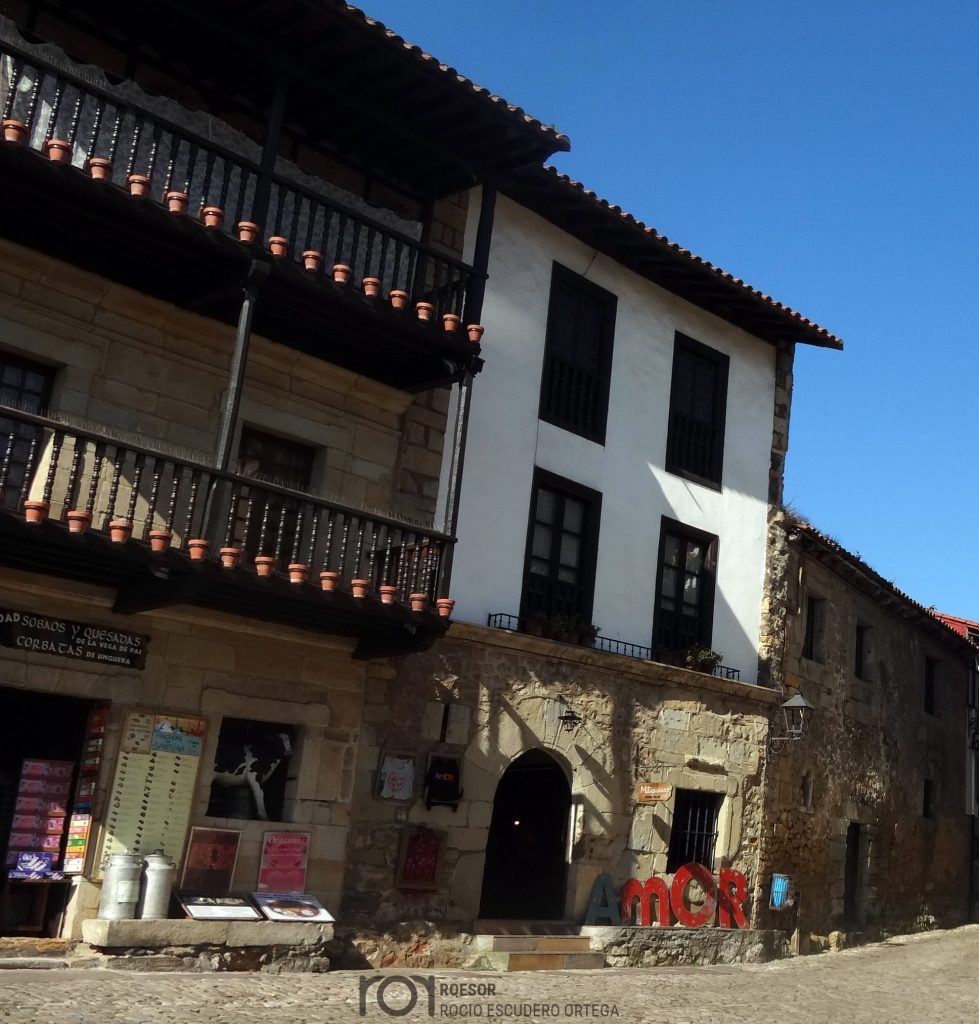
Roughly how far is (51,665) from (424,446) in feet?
14.4

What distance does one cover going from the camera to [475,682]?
12.4 metres

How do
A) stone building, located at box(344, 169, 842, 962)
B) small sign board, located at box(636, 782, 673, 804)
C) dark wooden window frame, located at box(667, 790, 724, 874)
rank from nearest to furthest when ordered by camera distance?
stone building, located at box(344, 169, 842, 962) < small sign board, located at box(636, 782, 673, 804) < dark wooden window frame, located at box(667, 790, 724, 874)

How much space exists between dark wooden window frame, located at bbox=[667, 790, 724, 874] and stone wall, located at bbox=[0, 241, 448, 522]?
5064 millimetres

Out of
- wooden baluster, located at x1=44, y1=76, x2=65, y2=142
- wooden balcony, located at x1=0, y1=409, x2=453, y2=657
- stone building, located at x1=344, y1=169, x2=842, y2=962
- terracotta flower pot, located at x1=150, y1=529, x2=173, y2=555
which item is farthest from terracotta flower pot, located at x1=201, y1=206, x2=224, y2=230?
stone building, located at x1=344, y1=169, x2=842, y2=962

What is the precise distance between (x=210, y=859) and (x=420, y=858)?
7.08 ft

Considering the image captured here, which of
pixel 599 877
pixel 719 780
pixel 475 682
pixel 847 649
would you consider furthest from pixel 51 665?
pixel 847 649

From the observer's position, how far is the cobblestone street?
314 inches

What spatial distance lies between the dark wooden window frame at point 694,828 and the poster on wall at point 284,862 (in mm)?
5000

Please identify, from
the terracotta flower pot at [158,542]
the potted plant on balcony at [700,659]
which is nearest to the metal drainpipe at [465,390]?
the terracotta flower pot at [158,542]

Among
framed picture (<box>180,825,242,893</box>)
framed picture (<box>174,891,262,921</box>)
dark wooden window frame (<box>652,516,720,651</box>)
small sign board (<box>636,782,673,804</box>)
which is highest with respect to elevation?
dark wooden window frame (<box>652,516,720,651</box>)

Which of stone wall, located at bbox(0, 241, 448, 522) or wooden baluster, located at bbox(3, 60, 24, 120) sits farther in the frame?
stone wall, located at bbox(0, 241, 448, 522)

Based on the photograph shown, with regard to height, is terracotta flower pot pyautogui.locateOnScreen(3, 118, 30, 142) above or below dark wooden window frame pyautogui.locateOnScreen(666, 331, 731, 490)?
below

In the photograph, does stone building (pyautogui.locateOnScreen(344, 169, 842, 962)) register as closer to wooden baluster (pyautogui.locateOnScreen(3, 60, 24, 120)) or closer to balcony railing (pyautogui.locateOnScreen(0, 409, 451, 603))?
balcony railing (pyautogui.locateOnScreen(0, 409, 451, 603))

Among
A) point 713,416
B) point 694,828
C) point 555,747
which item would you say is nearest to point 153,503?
point 555,747
